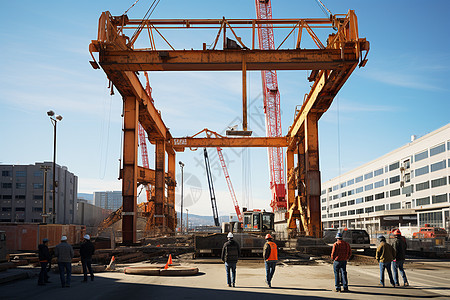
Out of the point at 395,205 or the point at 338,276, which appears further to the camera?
the point at 395,205

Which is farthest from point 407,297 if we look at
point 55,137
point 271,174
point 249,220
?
point 271,174

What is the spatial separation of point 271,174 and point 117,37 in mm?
64116

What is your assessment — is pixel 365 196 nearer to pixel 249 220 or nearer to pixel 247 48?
pixel 249 220

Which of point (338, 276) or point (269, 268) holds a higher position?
point (269, 268)

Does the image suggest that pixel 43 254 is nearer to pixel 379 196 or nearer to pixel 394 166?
pixel 394 166

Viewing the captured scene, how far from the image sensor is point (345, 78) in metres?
28.6

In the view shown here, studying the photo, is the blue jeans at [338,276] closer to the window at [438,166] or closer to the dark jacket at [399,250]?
the dark jacket at [399,250]

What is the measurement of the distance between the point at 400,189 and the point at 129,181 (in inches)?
→ 2586

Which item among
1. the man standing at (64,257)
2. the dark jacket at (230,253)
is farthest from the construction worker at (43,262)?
the dark jacket at (230,253)

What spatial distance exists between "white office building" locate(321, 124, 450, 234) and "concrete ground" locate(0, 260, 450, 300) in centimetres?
3531

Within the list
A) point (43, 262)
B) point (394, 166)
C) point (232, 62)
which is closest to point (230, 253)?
point (43, 262)

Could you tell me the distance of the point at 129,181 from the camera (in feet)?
104

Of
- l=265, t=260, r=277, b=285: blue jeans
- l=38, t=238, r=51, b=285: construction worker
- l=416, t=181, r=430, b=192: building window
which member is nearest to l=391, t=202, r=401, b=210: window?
l=416, t=181, r=430, b=192: building window

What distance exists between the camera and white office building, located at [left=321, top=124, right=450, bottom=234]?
6756 cm
